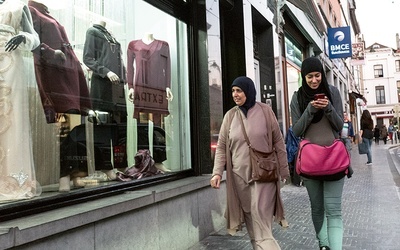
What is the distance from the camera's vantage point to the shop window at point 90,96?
10.8 feet

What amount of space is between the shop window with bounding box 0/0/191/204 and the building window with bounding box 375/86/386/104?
67119 mm

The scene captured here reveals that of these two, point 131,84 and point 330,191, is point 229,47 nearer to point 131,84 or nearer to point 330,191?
point 131,84

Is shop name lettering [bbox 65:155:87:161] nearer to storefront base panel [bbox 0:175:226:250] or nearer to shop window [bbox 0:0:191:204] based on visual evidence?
shop window [bbox 0:0:191:204]

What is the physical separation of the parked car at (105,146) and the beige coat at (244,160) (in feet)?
4.75

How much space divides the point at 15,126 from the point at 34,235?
1.05 m

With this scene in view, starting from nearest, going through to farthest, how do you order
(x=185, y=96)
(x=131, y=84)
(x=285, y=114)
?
(x=131, y=84)
(x=185, y=96)
(x=285, y=114)

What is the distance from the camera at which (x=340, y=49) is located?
715 inches

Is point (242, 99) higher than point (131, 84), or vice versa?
point (131, 84)

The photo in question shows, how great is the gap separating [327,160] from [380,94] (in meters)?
68.9

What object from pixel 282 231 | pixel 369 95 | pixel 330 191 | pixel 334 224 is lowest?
pixel 282 231

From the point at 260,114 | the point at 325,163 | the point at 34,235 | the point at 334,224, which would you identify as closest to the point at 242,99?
the point at 260,114

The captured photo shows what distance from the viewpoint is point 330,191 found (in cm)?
349

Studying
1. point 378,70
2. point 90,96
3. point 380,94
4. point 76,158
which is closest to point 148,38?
point 90,96

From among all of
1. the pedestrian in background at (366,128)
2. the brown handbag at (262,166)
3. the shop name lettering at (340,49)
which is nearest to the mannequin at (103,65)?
the brown handbag at (262,166)
